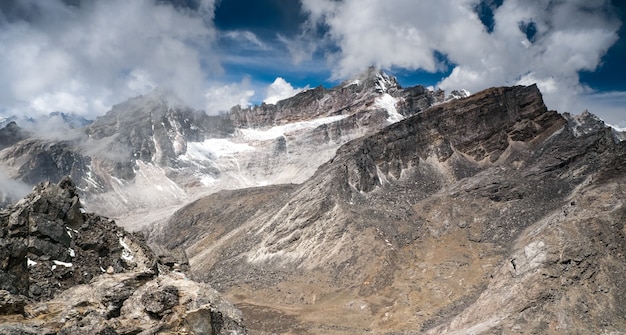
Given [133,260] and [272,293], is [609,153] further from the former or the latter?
[133,260]

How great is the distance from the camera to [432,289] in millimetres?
71438

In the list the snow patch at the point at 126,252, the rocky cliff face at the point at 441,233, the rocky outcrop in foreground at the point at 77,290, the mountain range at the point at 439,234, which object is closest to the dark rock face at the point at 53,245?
the rocky outcrop in foreground at the point at 77,290

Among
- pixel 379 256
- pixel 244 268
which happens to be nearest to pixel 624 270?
pixel 379 256

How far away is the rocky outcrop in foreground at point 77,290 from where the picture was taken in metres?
13.6

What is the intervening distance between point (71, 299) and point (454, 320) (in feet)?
161

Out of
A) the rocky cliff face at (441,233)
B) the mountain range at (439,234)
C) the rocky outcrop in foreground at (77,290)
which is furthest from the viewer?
the rocky cliff face at (441,233)

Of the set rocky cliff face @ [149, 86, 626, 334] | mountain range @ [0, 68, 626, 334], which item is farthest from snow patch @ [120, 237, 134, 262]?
rocky cliff face @ [149, 86, 626, 334]

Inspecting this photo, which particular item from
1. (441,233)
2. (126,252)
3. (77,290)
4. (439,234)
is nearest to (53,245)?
(126,252)

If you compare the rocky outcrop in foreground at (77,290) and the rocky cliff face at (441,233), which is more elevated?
the rocky cliff face at (441,233)

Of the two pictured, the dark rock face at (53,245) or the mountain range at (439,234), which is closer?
the dark rock face at (53,245)

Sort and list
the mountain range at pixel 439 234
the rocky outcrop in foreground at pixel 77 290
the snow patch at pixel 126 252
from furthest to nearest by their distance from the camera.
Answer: the mountain range at pixel 439 234 → the snow patch at pixel 126 252 → the rocky outcrop in foreground at pixel 77 290

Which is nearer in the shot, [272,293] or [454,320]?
[454,320]

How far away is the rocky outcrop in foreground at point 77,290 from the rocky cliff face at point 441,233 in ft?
126

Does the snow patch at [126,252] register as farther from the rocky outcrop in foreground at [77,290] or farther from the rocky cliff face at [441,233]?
the rocky cliff face at [441,233]
